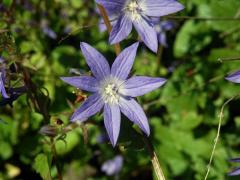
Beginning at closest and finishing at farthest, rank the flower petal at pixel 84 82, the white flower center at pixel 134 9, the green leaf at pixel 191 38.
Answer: the flower petal at pixel 84 82 < the white flower center at pixel 134 9 < the green leaf at pixel 191 38

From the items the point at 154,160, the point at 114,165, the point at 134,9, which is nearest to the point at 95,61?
the point at 134,9

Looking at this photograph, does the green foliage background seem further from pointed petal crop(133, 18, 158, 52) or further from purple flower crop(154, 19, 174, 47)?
pointed petal crop(133, 18, 158, 52)

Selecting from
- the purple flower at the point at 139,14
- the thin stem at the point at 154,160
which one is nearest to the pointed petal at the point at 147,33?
the purple flower at the point at 139,14

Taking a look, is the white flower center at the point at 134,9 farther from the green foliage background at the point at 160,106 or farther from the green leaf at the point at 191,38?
the green leaf at the point at 191,38

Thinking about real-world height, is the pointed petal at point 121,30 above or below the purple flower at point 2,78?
above

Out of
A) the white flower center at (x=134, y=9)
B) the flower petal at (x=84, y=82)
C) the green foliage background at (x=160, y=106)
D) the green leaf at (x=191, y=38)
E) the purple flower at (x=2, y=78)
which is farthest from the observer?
the green leaf at (x=191, y=38)

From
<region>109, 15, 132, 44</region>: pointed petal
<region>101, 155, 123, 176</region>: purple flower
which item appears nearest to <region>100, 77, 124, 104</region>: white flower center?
<region>109, 15, 132, 44</region>: pointed petal

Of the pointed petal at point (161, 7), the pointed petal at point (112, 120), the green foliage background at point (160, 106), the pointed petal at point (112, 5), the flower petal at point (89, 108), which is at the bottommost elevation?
the green foliage background at point (160, 106)

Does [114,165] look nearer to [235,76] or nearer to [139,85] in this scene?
[139,85]
